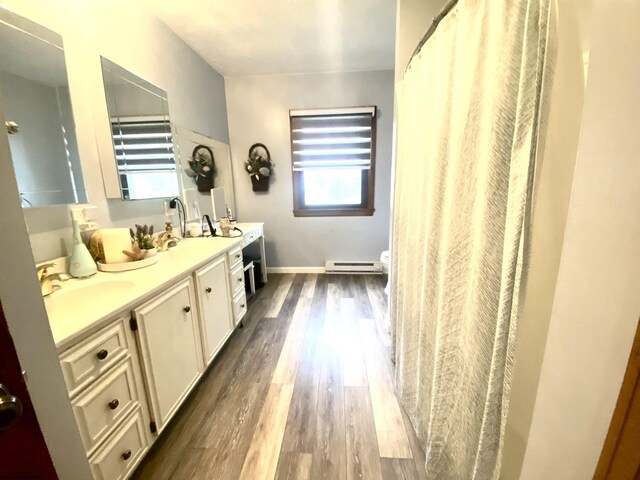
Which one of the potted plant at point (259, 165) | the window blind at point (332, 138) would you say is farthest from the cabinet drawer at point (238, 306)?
the window blind at point (332, 138)

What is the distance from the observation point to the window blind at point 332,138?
125 inches

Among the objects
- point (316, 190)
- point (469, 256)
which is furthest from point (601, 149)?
point (316, 190)

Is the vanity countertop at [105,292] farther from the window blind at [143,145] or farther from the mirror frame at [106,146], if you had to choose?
the window blind at [143,145]

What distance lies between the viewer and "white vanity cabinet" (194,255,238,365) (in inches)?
62.4

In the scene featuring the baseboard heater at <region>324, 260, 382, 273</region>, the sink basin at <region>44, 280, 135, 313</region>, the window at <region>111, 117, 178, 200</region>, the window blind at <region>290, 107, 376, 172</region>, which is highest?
the window blind at <region>290, 107, 376, 172</region>

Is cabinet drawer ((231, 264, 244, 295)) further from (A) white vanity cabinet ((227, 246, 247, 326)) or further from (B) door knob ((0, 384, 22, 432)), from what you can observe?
(B) door knob ((0, 384, 22, 432))

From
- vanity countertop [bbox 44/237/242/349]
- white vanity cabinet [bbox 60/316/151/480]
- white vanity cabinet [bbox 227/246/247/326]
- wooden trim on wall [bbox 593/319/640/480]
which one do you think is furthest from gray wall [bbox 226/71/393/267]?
wooden trim on wall [bbox 593/319/640/480]

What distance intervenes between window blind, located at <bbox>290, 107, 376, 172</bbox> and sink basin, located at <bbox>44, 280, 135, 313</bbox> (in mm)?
2532

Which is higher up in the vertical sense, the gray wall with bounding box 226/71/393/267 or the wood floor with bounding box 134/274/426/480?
the gray wall with bounding box 226/71/393/267

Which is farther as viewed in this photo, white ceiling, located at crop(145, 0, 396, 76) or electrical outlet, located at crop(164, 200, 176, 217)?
electrical outlet, located at crop(164, 200, 176, 217)

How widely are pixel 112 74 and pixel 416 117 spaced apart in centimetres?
190

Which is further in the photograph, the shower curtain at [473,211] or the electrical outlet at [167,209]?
the electrical outlet at [167,209]

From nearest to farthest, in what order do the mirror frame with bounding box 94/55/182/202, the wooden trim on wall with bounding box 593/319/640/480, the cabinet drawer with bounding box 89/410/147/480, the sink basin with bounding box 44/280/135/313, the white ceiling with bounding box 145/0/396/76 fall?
the wooden trim on wall with bounding box 593/319/640/480
the cabinet drawer with bounding box 89/410/147/480
the sink basin with bounding box 44/280/135/313
the mirror frame with bounding box 94/55/182/202
the white ceiling with bounding box 145/0/396/76

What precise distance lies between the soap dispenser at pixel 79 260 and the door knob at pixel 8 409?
3.76 ft
